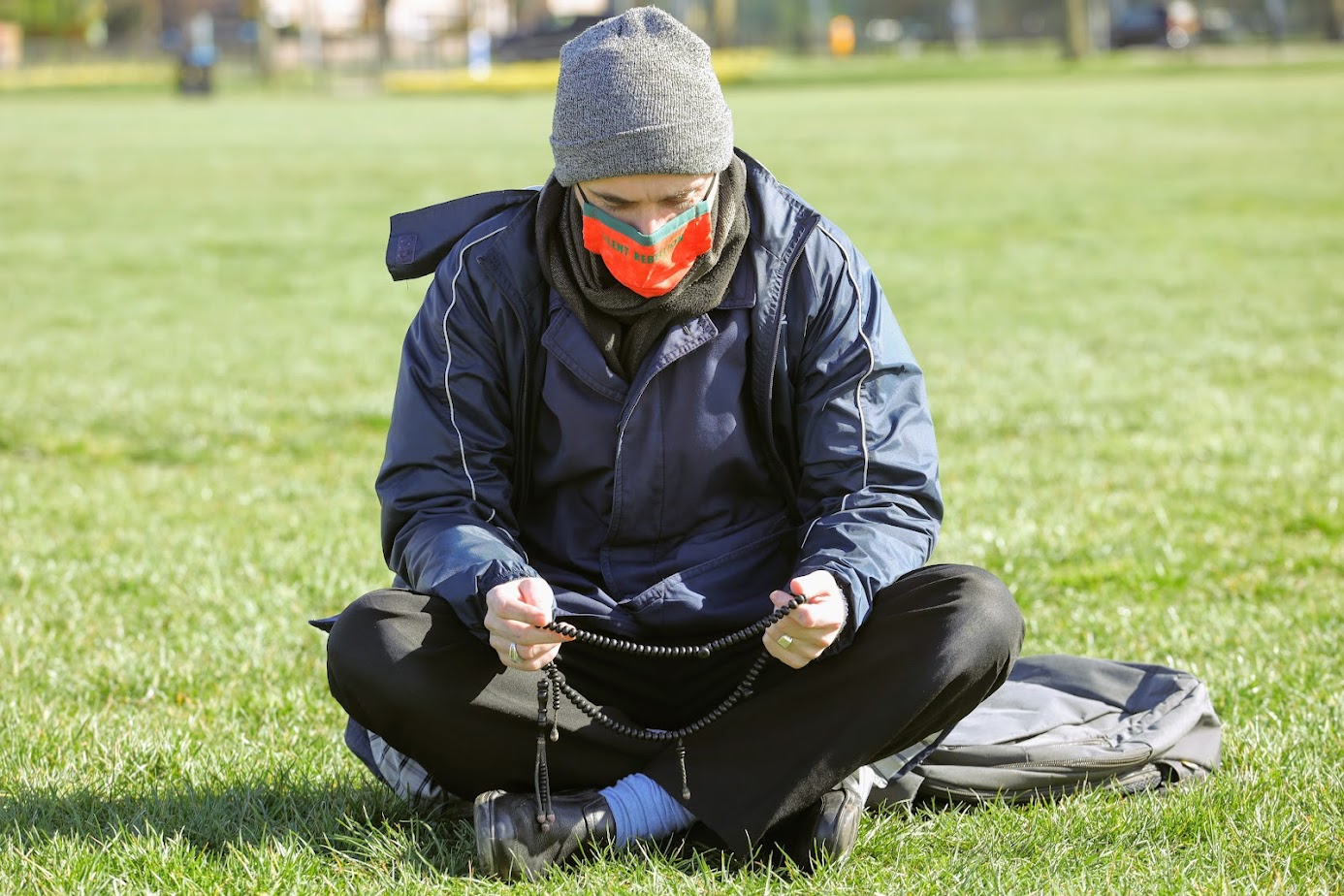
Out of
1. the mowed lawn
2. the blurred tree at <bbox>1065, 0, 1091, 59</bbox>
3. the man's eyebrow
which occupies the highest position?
the blurred tree at <bbox>1065, 0, 1091, 59</bbox>

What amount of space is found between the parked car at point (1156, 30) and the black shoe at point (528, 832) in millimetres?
62550

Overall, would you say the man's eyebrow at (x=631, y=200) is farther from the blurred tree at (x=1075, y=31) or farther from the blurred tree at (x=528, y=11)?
the blurred tree at (x=528, y=11)

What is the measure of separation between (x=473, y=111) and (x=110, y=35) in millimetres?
61152

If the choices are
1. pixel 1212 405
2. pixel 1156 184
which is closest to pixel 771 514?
pixel 1212 405

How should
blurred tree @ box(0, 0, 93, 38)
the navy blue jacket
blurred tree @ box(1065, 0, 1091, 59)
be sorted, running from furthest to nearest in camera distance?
blurred tree @ box(0, 0, 93, 38)
blurred tree @ box(1065, 0, 1091, 59)
the navy blue jacket

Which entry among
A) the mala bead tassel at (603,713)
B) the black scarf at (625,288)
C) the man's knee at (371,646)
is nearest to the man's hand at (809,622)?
the mala bead tassel at (603,713)

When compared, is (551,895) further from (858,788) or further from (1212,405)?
(1212,405)

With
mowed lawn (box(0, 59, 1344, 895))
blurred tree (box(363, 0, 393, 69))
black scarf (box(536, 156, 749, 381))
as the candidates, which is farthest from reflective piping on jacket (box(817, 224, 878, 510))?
blurred tree (box(363, 0, 393, 69))

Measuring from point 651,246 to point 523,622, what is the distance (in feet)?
2.65

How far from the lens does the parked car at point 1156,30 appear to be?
61562 mm

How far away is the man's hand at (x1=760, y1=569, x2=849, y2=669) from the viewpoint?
3.04 metres

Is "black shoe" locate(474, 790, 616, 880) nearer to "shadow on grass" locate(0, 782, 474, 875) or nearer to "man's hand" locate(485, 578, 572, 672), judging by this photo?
"shadow on grass" locate(0, 782, 474, 875)

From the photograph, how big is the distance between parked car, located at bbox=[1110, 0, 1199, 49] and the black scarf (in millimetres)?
62052

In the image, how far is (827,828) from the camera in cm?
321
